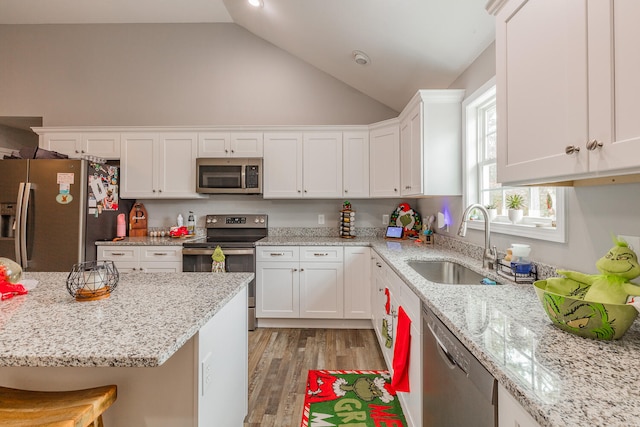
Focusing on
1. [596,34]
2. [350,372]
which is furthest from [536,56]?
[350,372]

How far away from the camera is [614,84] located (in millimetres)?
747

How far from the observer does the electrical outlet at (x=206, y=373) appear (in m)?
1.05

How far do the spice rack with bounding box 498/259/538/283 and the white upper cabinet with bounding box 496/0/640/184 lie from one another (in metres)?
0.56

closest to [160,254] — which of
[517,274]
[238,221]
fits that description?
[238,221]

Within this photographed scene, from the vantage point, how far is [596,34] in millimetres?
788

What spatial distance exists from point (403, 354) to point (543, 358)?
3.20 feet

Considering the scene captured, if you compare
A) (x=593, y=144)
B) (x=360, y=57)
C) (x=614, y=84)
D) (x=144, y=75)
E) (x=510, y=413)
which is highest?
(x=144, y=75)

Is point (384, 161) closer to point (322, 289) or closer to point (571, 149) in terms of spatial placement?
point (322, 289)

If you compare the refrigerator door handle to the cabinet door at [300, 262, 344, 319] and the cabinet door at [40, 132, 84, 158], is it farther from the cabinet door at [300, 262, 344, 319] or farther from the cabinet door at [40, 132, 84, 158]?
the cabinet door at [300, 262, 344, 319]

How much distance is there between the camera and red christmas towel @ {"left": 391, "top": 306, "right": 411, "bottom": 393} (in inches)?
62.2

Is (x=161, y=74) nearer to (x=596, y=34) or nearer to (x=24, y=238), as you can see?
(x=24, y=238)

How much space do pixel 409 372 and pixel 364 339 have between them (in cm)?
127

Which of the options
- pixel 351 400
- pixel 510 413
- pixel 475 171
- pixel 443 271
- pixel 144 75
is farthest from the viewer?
pixel 144 75

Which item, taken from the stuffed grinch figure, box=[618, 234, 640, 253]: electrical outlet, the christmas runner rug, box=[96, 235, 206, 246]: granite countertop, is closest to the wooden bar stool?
the christmas runner rug
